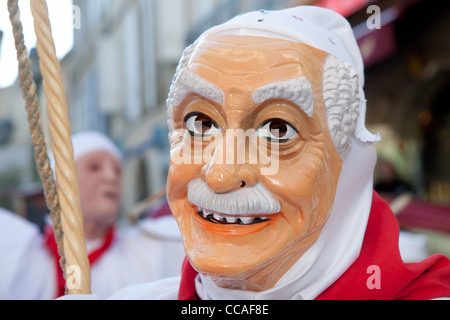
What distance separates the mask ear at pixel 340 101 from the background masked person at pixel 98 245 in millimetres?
1359

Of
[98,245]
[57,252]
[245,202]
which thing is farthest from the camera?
[98,245]

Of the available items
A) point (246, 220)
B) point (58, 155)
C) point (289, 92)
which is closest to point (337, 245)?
point (246, 220)

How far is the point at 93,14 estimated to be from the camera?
865 cm

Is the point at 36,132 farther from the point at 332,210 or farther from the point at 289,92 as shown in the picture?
the point at 332,210

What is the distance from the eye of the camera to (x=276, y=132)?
3.10ft

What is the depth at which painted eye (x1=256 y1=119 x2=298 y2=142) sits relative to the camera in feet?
3.08

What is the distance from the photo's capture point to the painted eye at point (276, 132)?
94 centimetres

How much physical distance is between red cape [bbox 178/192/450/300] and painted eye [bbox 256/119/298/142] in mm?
294

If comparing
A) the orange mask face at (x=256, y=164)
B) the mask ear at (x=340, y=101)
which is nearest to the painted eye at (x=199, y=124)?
the orange mask face at (x=256, y=164)

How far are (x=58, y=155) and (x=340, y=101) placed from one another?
0.53m

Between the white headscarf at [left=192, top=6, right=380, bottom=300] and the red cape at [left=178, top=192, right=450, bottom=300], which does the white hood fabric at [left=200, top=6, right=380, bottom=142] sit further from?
the red cape at [left=178, top=192, right=450, bottom=300]
